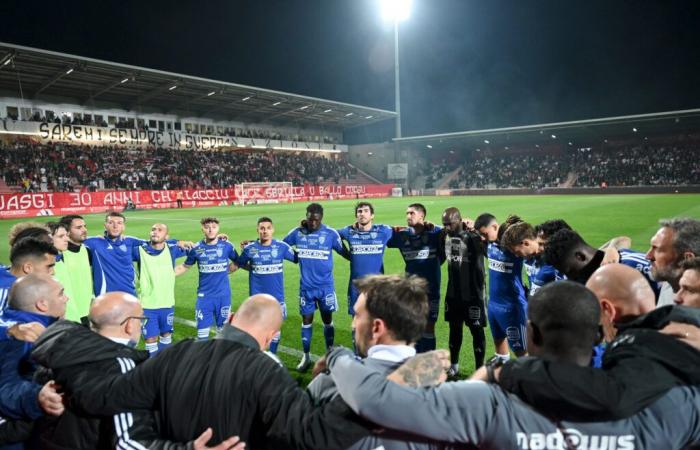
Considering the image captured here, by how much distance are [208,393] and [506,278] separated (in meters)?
4.07

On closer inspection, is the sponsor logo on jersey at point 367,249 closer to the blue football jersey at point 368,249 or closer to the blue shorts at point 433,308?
the blue football jersey at point 368,249

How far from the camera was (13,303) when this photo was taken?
2904mm

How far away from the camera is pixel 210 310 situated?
6.40 meters

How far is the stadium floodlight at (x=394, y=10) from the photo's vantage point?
134 feet

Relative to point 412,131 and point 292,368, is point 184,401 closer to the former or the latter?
point 292,368

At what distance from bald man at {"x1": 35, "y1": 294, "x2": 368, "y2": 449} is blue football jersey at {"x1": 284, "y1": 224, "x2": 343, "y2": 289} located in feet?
14.3

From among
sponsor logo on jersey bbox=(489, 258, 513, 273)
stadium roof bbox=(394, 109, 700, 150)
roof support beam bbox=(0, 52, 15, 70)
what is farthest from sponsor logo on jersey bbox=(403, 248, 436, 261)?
stadium roof bbox=(394, 109, 700, 150)

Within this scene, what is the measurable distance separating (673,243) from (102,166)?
41.4 meters

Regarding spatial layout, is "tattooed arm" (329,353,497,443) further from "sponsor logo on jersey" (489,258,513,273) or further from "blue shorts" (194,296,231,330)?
"blue shorts" (194,296,231,330)

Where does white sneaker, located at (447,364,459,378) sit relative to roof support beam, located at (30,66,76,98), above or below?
below

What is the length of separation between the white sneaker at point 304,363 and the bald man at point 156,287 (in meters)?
1.87

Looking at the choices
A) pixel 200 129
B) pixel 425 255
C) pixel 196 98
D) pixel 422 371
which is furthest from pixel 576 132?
pixel 422 371

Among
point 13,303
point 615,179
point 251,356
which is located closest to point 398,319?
point 251,356

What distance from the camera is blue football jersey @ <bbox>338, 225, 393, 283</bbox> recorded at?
6.34 metres
